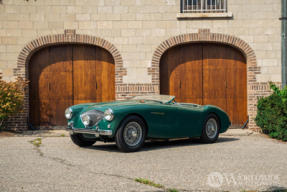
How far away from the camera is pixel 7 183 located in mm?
4406

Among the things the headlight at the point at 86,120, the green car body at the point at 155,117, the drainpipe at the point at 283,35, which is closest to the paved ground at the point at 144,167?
the green car body at the point at 155,117

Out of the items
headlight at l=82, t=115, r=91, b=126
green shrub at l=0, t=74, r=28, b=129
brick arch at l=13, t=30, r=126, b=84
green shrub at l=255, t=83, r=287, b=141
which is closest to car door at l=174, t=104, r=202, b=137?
headlight at l=82, t=115, r=91, b=126

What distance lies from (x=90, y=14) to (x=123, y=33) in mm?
1203

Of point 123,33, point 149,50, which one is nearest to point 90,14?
point 123,33

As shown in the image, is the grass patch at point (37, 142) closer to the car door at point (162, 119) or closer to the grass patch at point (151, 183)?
the car door at point (162, 119)

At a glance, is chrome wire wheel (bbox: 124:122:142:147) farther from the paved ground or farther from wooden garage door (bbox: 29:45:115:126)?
wooden garage door (bbox: 29:45:115:126)

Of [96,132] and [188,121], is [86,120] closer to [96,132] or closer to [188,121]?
[96,132]

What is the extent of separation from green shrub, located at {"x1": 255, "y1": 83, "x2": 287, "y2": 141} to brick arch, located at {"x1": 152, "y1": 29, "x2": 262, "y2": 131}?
1.13m

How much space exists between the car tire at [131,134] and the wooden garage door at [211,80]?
4878mm

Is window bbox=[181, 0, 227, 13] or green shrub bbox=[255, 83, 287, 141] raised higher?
window bbox=[181, 0, 227, 13]

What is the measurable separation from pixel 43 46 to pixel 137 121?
5880 mm

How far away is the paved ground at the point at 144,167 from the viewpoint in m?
4.32

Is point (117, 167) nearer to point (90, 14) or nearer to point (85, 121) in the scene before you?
point (85, 121)

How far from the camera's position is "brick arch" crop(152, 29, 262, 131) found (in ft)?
36.9
